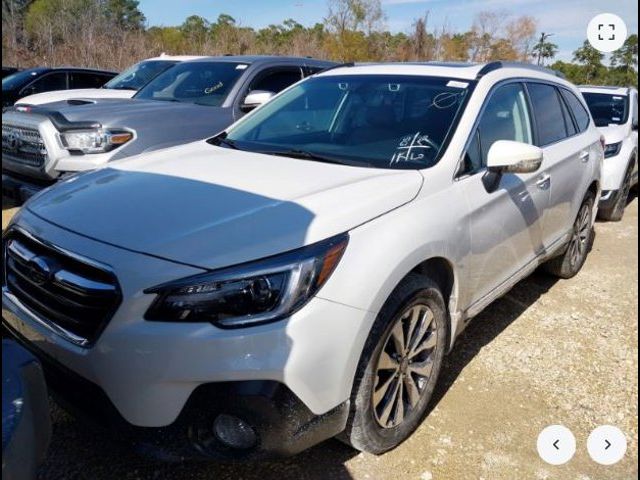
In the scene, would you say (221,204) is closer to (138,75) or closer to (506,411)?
(506,411)

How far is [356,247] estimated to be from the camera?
7.13 ft

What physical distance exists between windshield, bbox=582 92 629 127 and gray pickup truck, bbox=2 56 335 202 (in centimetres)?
451

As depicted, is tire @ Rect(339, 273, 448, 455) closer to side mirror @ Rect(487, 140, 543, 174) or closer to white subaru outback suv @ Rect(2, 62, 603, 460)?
white subaru outback suv @ Rect(2, 62, 603, 460)

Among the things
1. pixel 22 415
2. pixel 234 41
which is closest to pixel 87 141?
pixel 22 415

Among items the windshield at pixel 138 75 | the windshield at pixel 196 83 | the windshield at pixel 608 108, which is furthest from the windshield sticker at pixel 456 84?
the windshield at pixel 138 75

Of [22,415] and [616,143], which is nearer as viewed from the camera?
[22,415]

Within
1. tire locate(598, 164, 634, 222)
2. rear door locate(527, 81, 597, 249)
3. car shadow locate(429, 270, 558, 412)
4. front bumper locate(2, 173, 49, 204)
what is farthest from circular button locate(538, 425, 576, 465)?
tire locate(598, 164, 634, 222)

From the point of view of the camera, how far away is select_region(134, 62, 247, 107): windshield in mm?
6090

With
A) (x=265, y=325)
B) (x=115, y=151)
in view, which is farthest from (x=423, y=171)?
(x=115, y=151)

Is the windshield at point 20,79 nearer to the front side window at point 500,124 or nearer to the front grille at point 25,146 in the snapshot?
the front grille at point 25,146

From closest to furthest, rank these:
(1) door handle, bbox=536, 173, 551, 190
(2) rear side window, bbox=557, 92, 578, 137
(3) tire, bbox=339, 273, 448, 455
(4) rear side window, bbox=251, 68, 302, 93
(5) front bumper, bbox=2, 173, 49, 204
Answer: (3) tire, bbox=339, 273, 448, 455, (1) door handle, bbox=536, 173, 551, 190, (2) rear side window, bbox=557, 92, 578, 137, (5) front bumper, bbox=2, 173, 49, 204, (4) rear side window, bbox=251, 68, 302, 93

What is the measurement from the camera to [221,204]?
A: 92.7 inches

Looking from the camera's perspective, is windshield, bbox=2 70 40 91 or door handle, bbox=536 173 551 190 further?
windshield, bbox=2 70 40 91

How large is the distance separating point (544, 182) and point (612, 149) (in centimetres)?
378
